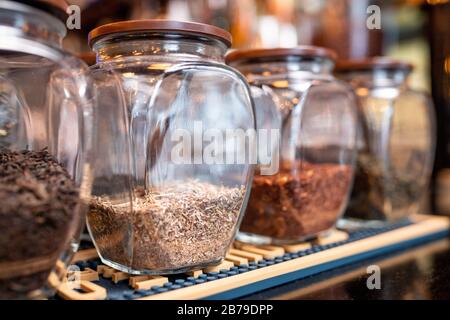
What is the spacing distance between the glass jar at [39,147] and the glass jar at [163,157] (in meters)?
0.05

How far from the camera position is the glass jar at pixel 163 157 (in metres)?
0.66

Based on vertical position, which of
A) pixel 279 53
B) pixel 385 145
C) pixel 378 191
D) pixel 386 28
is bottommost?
pixel 378 191

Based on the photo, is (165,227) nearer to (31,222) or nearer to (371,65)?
(31,222)

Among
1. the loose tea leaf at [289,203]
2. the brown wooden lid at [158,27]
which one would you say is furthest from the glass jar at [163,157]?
the loose tea leaf at [289,203]

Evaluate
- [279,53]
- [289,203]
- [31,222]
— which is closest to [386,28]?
[279,53]

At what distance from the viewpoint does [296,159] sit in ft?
2.82

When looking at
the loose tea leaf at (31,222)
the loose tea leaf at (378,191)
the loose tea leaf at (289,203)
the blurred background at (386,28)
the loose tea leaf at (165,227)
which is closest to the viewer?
the loose tea leaf at (31,222)

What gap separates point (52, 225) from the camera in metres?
0.53

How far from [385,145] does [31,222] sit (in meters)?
0.82

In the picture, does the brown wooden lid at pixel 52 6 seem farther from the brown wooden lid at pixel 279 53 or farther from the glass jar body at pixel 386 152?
the glass jar body at pixel 386 152

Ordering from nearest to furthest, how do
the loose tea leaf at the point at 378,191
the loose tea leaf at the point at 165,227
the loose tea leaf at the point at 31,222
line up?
1. the loose tea leaf at the point at 31,222
2. the loose tea leaf at the point at 165,227
3. the loose tea leaf at the point at 378,191

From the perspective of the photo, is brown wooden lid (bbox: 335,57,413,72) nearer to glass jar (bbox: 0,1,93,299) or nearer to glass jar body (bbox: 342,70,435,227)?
glass jar body (bbox: 342,70,435,227)

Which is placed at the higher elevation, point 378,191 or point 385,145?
point 385,145

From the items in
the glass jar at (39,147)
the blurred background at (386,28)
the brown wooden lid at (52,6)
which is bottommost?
the glass jar at (39,147)
